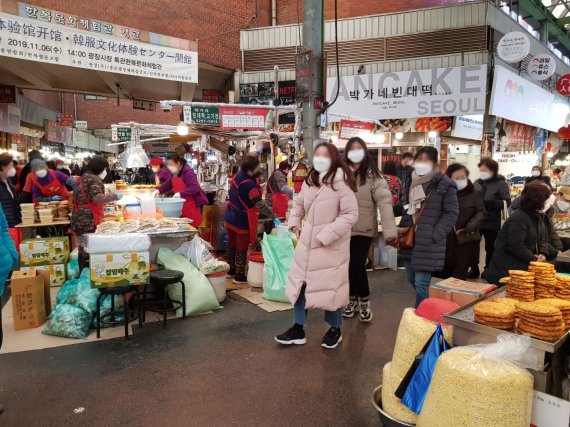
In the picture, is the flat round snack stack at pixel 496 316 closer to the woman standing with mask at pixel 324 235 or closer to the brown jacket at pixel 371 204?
the woman standing with mask at pixel 324 235

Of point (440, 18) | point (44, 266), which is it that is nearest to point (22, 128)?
point (44, 266)

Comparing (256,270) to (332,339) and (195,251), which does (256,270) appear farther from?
(332,339)

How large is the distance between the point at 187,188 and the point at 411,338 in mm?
5406

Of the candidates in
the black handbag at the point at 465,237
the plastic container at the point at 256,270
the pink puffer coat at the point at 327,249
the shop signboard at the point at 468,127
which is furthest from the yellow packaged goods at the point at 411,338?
the shop signboard at the point at 468,127

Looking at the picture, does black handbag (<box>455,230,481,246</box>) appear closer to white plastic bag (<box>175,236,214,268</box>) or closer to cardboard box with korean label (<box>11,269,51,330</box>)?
white plastic bag (<box>175,236,214,268</box>)

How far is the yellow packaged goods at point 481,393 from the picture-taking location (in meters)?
2.05

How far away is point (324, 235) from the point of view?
12.5ft

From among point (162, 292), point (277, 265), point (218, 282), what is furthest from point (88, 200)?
point (277, 265)

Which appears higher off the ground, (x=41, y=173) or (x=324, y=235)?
(x=41, y=173)

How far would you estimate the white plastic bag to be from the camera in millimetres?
5598

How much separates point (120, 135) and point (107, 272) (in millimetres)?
8595

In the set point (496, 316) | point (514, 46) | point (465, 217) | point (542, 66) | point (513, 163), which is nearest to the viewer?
point (496, 316)

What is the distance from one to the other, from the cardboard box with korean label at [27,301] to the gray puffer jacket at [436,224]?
13.3ft

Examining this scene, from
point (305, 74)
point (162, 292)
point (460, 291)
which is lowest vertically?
point (162, 292)
